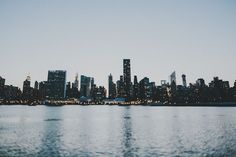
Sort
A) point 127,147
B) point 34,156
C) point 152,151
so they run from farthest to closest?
1. point 127,147
2. point 152,151
3. point 34,156

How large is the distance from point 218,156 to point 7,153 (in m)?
23.2

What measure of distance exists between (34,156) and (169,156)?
14.5m

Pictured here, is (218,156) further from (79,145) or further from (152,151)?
(79,145)

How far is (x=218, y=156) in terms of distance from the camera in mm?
27453

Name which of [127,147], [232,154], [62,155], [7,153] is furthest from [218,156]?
[7,153]

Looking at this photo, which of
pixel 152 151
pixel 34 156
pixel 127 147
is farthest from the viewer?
pixel 127 147

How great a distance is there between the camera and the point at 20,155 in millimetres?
27703

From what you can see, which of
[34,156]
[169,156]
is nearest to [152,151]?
[169,156]

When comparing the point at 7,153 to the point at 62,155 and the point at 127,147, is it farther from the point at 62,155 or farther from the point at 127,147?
the point at 127,147

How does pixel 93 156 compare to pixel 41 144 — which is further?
pixel 41 144

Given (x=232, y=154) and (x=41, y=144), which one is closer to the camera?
(x=232, y=154)

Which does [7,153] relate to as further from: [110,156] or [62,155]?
[110,156]

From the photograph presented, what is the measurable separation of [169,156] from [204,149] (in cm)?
652

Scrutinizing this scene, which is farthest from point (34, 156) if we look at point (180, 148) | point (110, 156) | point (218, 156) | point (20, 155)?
point (218, 156)
